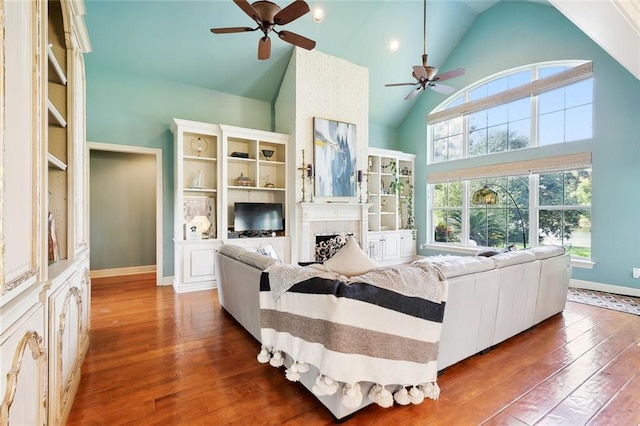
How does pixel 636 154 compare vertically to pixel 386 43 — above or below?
below

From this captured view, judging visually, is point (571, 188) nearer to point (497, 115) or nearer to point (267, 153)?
point (497, 115)

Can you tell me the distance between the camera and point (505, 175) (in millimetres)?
5543

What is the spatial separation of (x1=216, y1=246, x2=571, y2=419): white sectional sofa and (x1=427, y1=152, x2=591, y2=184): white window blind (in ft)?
7.62

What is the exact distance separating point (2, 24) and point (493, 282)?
120 inches

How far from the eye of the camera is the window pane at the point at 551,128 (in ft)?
16.3

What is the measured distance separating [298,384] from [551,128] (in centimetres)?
589

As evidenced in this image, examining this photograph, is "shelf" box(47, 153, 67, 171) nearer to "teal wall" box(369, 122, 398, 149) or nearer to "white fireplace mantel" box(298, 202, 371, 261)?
"white fireplace mantel" box(298, 202, 371, 261)

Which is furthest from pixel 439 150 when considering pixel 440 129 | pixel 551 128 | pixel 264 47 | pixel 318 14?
pixel 264 47

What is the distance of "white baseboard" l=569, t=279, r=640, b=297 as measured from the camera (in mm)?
4139

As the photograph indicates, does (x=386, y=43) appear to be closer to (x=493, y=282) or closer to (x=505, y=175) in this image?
(x=505, y=175)

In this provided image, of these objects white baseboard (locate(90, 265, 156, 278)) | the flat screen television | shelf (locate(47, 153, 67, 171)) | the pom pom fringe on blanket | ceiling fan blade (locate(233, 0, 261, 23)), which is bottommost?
white baseboard (locate(90, 265, 156, 278))

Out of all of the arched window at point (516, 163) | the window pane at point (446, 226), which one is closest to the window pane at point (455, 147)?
the arched window at point (516, 163)

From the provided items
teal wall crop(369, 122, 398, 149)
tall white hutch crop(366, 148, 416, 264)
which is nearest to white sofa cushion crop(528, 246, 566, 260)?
tall white hutch crop(366, 148, 416, 264)

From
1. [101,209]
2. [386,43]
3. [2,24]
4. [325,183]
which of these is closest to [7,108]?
[2,24]
